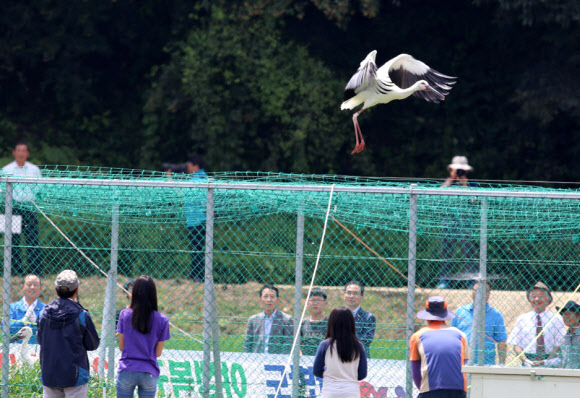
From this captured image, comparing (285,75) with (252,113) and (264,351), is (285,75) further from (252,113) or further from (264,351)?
(264,351)

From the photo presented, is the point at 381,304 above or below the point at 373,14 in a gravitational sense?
below

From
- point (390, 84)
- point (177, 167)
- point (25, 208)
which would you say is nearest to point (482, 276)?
point (390, 84)

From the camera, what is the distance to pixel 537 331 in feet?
22.9

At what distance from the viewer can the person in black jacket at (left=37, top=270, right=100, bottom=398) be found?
18.7 feet

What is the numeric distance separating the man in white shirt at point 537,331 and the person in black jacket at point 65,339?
321 cm

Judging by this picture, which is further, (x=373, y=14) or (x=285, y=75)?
(x=285, y=75)

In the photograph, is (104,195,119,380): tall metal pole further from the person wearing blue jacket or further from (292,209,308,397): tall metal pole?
(292,209,308,397): tall metal pole

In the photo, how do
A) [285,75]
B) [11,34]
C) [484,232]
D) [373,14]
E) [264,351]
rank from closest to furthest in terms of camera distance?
[484,232] < [264,351] < [373,14] < [285,75] < [11,34]

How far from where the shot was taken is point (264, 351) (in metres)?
6.90

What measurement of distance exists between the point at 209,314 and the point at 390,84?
3.48 m

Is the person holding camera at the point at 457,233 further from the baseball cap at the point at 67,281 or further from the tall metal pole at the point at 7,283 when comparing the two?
the tall metal pole at the point at 7,283

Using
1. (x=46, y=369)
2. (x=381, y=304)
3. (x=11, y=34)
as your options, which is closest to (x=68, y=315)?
(x=46, y=369)

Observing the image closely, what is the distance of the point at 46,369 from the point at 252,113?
1097cm

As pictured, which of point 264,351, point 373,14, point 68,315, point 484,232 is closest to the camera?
point 68,315
